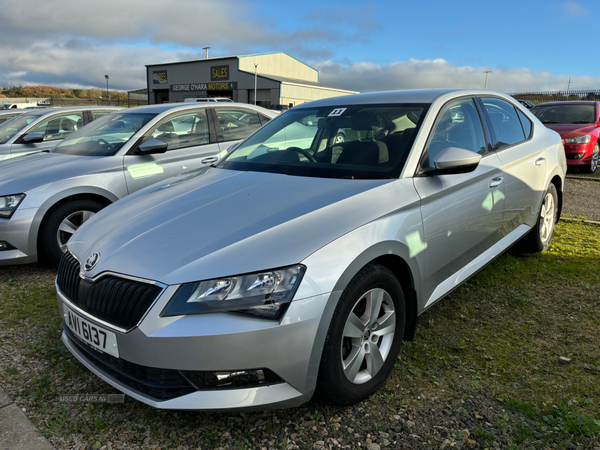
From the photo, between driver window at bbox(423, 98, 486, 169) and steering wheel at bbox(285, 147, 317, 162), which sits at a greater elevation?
driver window at bbox(423, 98, 486, 169)

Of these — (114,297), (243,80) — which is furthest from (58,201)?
(243,80)

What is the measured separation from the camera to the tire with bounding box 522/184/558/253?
4.51 metres

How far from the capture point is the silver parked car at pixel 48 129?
747 centimetres

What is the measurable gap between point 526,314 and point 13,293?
14.0ft

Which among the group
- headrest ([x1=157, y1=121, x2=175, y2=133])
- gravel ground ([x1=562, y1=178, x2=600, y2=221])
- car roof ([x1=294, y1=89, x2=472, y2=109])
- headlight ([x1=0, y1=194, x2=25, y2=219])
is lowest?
gravel ground ([x1=562, y1=178, x2=600, y2=221])

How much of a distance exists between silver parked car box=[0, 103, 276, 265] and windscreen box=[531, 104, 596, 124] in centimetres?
862

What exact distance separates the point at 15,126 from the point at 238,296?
8478mm

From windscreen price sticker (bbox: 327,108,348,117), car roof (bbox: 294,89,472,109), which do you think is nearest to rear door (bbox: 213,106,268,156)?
car roof (bbox: 294,89,472,109)

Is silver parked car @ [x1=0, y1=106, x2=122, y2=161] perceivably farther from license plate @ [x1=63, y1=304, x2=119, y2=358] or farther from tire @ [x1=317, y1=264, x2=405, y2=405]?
tire @ [x1=317, y1=264, x2=405, y2=405]

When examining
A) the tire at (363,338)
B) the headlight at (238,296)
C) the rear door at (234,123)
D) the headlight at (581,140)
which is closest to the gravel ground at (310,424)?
the tire at (363,338)

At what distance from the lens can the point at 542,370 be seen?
271 centimetres

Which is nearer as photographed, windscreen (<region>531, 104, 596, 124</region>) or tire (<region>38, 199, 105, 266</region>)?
tire (<region>38, 199, 105, 266</region>)

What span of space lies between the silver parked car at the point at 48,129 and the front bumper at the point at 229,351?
6.64 m

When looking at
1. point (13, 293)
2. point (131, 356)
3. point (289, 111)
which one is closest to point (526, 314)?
point (289, 111)
